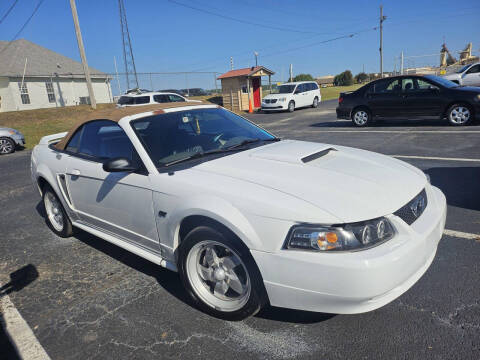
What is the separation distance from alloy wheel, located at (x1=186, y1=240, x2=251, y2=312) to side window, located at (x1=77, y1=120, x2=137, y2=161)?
1.05m

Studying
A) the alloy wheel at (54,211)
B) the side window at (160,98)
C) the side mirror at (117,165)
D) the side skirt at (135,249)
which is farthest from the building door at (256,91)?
the side mirror at (117,165)

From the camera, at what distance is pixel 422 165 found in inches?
249

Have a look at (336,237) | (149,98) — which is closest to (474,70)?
(149,98)

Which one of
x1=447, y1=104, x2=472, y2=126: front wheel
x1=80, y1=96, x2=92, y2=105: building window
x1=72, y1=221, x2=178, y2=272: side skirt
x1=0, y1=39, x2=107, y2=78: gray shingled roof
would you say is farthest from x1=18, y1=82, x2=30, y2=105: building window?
x1=447, y1=104, x2=472, y2=126: front wheel

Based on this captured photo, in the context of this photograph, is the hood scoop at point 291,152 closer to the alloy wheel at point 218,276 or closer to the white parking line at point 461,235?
the alloy wheel at point 218,276

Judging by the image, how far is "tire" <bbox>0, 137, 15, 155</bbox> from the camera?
39.8ft

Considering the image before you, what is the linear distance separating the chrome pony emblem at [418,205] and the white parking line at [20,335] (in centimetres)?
268

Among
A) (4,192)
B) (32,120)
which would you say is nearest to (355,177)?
(4,192)

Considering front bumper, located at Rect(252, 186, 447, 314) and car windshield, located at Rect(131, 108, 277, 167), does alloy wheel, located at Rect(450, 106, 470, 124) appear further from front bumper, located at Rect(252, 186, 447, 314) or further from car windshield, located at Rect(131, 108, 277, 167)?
front bumper, located at Rect(252, 186, 447, 314)

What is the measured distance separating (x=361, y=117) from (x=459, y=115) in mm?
2961

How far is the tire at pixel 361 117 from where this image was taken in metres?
12.1

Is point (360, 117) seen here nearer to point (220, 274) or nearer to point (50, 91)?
point (220, 274)

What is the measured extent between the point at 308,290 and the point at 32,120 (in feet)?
71.9

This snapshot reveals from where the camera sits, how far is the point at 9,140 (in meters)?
12.3
